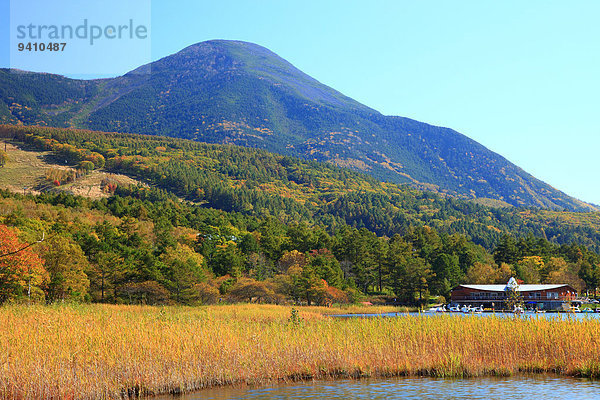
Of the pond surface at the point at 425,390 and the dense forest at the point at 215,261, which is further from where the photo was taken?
the dense forest at the point at 215,261

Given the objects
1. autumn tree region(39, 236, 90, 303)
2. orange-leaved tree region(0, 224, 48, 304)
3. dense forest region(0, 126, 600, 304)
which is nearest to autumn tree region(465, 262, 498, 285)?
dense forest region(0, 126, 600, 304)

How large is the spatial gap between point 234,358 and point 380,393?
6086mm

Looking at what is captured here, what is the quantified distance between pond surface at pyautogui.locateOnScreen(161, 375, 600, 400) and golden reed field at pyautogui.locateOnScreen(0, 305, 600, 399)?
82 centimetres

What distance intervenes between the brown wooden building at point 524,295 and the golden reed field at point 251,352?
299 feet

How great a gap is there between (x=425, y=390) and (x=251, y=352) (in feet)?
24.2

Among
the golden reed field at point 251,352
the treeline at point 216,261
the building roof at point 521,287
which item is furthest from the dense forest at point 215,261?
the golden reed field at point 251,352

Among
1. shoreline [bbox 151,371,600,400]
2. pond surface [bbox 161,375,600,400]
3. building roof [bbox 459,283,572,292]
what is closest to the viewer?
pond surface [bbox 161,375,600,400]

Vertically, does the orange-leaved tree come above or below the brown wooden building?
above

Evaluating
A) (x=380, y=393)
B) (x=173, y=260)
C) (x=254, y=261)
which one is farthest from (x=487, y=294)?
(x=380, y=393)

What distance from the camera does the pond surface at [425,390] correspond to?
70.0 ft

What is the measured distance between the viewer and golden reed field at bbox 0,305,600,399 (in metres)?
20.6

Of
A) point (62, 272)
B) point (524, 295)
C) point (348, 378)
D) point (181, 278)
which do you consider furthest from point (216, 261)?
point (348, 378)

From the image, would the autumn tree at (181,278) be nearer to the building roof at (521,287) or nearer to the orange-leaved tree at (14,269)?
the orange-leaved tree at (14,269)

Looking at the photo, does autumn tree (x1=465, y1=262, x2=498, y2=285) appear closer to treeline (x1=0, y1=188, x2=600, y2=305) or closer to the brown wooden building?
treeline (x1=0, y1=188, x2=600, y2=305)
